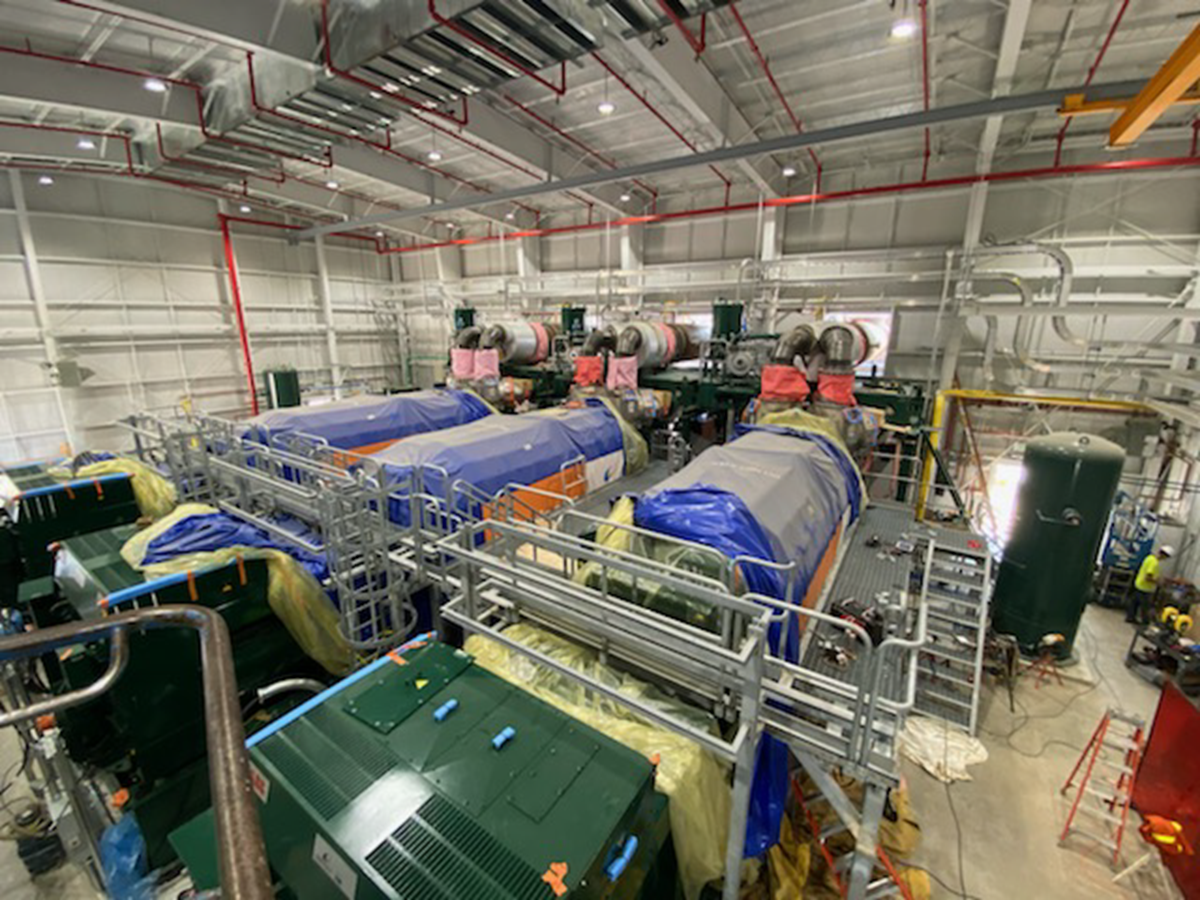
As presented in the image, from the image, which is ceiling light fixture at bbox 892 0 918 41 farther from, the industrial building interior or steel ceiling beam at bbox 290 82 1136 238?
steel ceiling beam at bbox 290 82 1136 238

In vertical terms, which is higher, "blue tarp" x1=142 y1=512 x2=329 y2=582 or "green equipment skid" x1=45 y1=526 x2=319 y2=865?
"blue tarp" x1=142 y1=512 x2=329 y2=582

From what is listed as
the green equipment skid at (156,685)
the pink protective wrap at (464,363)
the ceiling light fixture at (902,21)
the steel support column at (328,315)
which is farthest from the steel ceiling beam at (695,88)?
the steel support column at (328,315)

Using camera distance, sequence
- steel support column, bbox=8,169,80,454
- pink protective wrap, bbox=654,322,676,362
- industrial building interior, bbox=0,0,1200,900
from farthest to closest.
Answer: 1. steel support column, bbox=8,169,80,454
2. pink protective wrap, bbox=654,322,676,362
3. industrial building interior, bbox=0,0,1200,900

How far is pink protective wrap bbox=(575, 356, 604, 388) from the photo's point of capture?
8.55m

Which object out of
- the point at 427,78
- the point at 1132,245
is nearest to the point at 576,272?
the point at 427,78

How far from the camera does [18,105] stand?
25.9 ft

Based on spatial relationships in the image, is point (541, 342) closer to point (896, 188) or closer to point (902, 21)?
point (902, 21)

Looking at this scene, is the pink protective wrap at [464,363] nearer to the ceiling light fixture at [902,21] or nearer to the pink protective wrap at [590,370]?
the pink protective wrap at [590,370]

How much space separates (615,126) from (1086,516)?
8.91m

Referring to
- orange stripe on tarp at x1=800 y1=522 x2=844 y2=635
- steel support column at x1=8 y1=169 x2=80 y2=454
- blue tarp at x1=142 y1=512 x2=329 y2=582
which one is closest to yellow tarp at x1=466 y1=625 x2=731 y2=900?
orange stripe on tarp at x1=800 y1=522 x2=844 y2=635

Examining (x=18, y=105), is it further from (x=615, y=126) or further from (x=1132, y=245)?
(x=1132, y=245)

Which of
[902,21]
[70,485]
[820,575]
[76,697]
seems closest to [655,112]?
[902,21]

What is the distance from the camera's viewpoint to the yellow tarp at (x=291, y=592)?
153 inches

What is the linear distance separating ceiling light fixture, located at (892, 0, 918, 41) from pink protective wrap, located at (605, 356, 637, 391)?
494 cm
